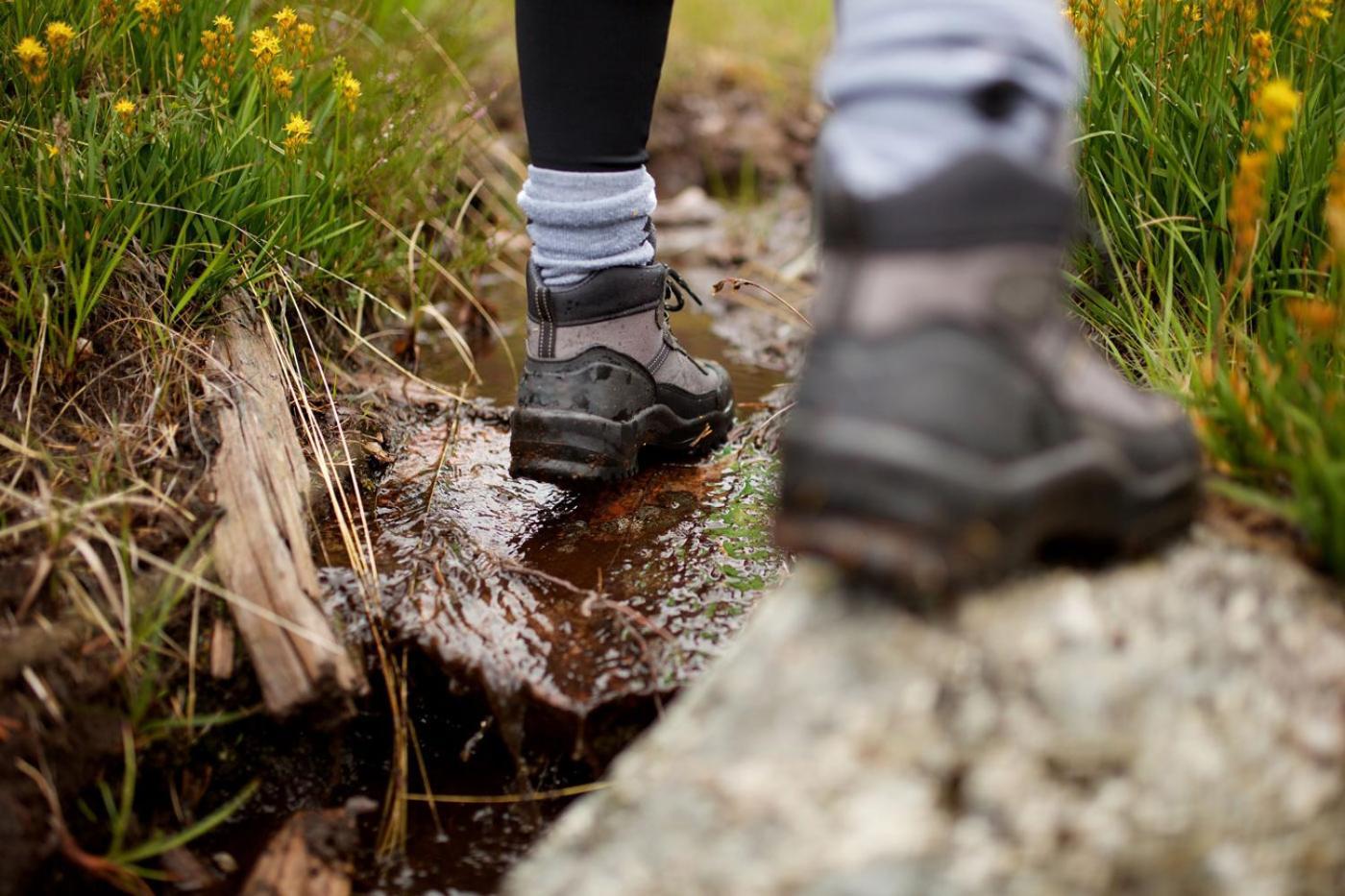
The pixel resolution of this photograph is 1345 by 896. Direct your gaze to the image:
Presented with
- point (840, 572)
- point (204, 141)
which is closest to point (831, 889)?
point (840, 572)

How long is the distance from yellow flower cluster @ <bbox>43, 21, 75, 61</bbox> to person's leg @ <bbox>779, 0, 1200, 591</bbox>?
1.32 metres

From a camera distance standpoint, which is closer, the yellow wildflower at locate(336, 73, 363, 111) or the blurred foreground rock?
the blurred foreground rock

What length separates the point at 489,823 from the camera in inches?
62.6

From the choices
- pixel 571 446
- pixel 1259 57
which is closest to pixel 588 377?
pixel 571 446

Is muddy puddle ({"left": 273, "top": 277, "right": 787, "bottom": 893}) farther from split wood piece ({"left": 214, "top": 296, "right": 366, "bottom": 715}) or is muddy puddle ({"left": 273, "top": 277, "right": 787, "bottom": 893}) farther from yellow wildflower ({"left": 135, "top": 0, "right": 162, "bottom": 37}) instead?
yellow wildflower ({"left": 135, "top": 0, "right": 162, "bottom": 37})

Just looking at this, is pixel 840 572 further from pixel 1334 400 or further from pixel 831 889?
pixel 1334 400

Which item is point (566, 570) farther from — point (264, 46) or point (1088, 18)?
point (1088, 18)

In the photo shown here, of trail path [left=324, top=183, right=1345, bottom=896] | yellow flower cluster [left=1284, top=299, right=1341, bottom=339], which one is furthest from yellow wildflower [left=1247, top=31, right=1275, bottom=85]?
trail path [left=324, top=183, right=1345, bottom=896]

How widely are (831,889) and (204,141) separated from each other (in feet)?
5.34

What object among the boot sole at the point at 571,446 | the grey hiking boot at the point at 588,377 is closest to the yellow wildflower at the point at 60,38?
the grey hiking boot at the point at 588,377

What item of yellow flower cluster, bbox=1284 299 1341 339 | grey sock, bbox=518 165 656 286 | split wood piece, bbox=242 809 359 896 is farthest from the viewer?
grey sock, bbox=518 165 656 286

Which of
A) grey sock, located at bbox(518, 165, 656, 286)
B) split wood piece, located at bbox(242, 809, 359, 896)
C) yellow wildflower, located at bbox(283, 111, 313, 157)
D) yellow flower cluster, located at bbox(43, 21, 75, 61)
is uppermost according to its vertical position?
yellow flower cluster, located at bbox(43, 21, 75, 61)

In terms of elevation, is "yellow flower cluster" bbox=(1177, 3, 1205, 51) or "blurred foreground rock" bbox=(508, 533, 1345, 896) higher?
"yellow flower cluster" bbox=(1177, 3, 1205, 51)

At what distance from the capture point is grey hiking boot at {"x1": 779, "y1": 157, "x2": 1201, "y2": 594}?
1007 mm
